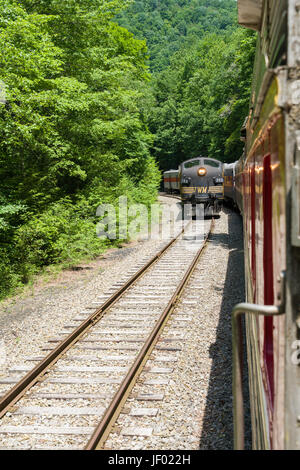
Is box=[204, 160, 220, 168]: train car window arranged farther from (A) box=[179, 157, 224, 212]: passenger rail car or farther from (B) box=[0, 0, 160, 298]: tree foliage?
(B) box=[0, 0, 160, 298]: tree foliage

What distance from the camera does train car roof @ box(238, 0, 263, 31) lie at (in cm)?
310

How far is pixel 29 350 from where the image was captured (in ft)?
23.7

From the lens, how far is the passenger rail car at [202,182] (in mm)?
23266

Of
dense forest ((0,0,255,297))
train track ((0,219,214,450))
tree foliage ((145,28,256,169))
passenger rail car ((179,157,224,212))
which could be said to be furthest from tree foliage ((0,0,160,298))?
tree foliage ((145,28,256,169))

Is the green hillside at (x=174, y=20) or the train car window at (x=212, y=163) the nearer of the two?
the train car window at (x=212, y=163)

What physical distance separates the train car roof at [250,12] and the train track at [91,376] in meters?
4.05

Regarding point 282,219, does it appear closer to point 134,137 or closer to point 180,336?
point 180,336

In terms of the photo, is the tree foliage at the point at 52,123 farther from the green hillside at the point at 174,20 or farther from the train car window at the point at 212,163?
the green hillside at the point at 174,20

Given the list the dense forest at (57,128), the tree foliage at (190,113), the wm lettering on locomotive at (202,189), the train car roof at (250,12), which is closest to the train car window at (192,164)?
the wm lettering on locomotive at (202,189)

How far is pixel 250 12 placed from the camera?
127 inches

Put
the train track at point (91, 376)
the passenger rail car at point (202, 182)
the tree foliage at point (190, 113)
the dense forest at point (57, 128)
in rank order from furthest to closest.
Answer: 1. the tree foliage at point (190, 113)
2. the passenger rail car at point (202, 182)
3. the dense forest at point (57, 128)
4. the train track at point (91, 376)

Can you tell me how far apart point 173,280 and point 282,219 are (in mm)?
9946

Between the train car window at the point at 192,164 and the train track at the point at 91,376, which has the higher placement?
the train car window at the point at 192,164
